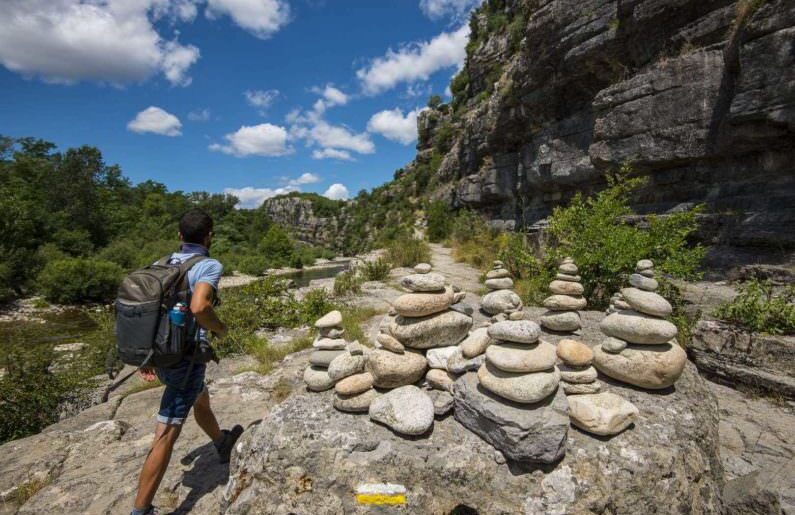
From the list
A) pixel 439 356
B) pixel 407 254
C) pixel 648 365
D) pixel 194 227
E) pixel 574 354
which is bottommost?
pixel 407 254

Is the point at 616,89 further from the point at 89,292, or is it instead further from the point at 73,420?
the point at 89,292

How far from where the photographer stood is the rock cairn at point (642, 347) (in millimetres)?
2531

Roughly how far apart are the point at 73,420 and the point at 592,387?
5653mm

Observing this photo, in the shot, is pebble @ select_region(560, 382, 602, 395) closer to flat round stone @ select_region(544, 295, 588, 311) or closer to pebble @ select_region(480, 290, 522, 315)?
pebble @ select_region(480, 290, 522, 315)

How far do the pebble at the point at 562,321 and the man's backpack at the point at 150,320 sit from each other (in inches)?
143

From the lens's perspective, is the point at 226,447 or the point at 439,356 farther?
the point at 226,447

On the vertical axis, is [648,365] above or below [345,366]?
below

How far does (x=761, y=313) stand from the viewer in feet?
13.0

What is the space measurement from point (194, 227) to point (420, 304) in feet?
6.78

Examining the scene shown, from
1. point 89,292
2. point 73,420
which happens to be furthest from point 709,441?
point 89,292

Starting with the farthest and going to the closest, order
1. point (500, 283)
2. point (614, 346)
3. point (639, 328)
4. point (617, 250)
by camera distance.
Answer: point (617, 250) < point (500, 283) < point (614, 346) < point (639, 328)

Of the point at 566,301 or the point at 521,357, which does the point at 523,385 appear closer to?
the point at 521,357

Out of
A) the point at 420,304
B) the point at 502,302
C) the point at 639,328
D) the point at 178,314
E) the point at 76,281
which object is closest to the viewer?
the point at 178,314

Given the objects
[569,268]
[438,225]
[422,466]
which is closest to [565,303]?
[569,268]
